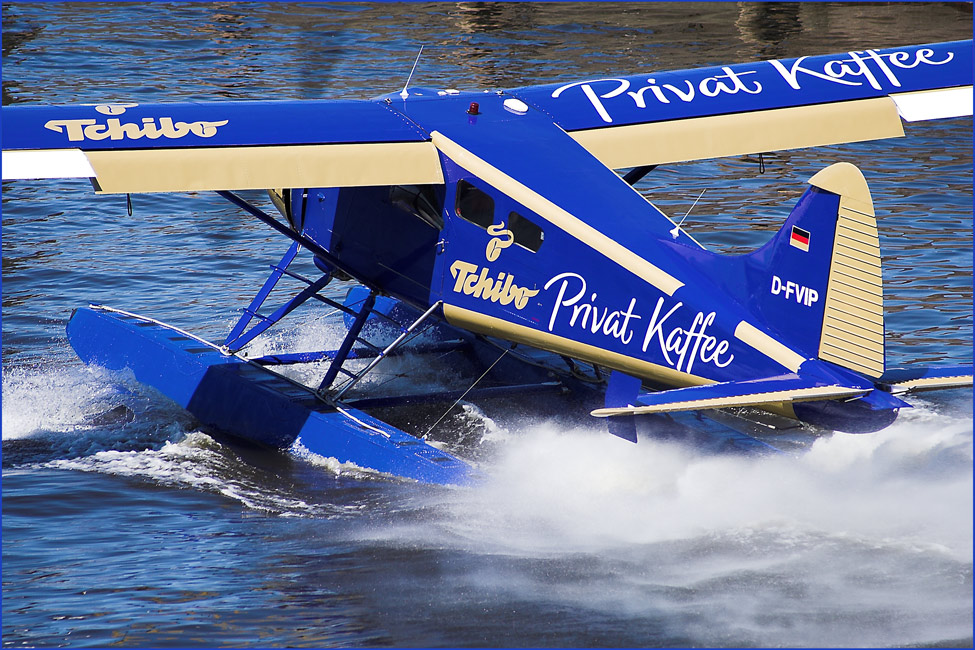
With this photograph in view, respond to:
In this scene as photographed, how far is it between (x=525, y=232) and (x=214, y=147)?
8.03 ft

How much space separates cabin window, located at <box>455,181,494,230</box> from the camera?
9156 mm

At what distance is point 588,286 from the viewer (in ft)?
28.3

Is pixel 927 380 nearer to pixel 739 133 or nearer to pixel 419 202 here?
pixel 739 133

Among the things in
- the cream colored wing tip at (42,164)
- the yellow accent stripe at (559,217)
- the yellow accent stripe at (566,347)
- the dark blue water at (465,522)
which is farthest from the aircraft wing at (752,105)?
the cream colored wing tip at (42,164)

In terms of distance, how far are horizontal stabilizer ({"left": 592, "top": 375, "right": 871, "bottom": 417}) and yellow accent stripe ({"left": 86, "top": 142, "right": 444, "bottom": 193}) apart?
9.15ft

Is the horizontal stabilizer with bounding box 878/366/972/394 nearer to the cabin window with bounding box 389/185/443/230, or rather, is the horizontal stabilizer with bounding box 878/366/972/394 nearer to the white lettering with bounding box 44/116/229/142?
the cabin window with bounding box 389/185/443/230

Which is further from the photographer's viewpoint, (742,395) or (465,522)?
(465,522)

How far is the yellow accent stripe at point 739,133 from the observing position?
10422mm

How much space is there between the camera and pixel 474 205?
30.3 ft

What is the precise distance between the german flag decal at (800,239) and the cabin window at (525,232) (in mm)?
1876

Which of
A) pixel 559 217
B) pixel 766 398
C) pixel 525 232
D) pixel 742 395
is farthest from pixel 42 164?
pixel 766 398

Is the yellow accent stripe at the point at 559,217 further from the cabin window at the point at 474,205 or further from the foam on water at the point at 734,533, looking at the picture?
the foam on water at the point at 734,533

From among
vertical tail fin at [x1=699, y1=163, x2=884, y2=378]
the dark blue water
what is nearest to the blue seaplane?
vertical tail fin at [x1=699, y1=163, x2=884, y2=378]

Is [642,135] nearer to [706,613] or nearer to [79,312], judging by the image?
[706,613]
